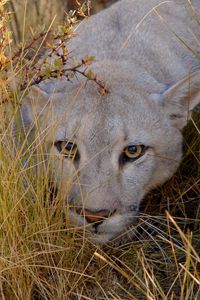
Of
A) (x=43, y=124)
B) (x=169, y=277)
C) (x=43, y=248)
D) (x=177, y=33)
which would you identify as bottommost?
(x=169, y=277)

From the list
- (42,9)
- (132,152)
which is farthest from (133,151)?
(42,9)

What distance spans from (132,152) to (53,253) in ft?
2.29

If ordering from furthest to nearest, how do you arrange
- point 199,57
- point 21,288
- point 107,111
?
point 199,57, point 107,111, point 21,288

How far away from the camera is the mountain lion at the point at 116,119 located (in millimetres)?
3660

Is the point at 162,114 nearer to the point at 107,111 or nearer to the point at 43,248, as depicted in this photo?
the point at 107,111

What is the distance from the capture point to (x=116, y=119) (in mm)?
3766

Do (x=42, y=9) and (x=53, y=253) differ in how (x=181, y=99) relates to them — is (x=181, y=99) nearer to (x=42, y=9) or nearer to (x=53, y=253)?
(x=53, y=253)

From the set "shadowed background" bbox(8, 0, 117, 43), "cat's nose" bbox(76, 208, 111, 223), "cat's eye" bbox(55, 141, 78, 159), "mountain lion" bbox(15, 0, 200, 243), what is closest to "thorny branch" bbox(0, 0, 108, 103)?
"mountain lion" bbox(15, 0, 200, 243)

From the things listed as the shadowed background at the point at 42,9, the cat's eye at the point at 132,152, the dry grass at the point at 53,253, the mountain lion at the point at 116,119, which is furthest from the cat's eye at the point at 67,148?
the shadowed background at the point at 42,9

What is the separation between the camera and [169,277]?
12.2ft

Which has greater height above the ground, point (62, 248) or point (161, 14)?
point (161, 14)

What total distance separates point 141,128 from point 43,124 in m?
0.55

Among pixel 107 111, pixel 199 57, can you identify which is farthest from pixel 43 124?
pixel 199 57

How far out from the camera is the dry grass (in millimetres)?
3504
